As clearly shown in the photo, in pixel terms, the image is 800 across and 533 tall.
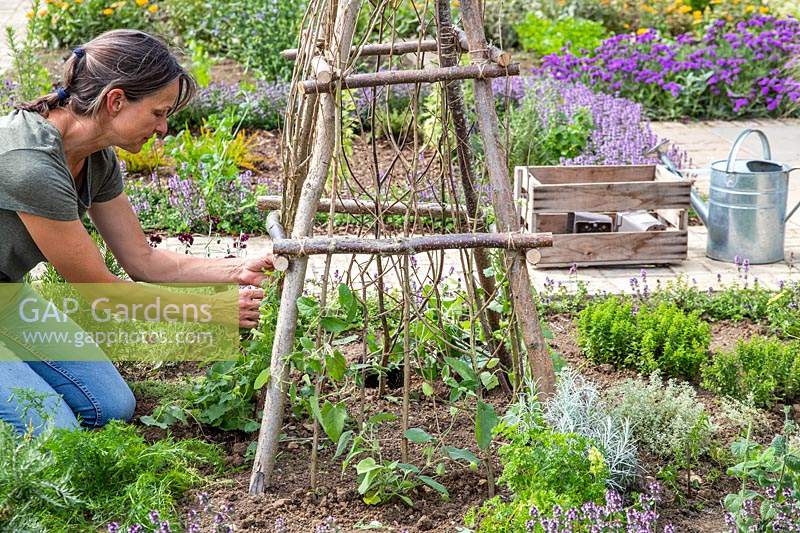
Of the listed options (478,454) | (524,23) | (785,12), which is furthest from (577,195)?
(785,12)

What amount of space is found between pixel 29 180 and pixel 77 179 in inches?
15.1

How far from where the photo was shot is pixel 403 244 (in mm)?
3021

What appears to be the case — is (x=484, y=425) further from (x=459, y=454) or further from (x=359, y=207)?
(x=359, y=207)

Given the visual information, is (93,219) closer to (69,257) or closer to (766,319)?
(69,257)

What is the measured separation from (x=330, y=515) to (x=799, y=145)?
5.68 meters

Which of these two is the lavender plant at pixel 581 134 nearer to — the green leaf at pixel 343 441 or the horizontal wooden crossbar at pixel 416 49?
the horizontal wooden crossbar at pixel 416 49

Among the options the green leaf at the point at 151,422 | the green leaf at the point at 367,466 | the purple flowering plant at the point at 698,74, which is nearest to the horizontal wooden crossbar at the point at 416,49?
the green leaf at the point at 367,466

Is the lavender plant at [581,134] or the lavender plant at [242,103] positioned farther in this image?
the lavender plant at [242,103]

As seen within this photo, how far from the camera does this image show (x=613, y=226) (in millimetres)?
5570

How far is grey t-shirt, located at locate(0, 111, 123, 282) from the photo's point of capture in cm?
317

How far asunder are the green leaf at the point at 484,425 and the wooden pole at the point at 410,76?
3.18 feet

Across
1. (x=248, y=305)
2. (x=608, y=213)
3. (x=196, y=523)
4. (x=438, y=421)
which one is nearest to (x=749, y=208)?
(x=608, y=213)

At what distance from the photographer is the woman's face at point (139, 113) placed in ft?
10.7

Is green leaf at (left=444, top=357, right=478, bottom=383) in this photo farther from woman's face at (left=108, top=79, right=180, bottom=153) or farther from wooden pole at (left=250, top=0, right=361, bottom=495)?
woman's face at (left=108, top=79, right=180, bottom=153)
